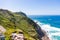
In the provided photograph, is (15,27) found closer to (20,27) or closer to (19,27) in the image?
(19,27)

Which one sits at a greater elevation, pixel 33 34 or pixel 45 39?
pixel 33 34

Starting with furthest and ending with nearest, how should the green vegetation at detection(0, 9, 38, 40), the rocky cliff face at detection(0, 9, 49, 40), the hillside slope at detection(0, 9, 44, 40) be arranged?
the hillside slope at detection(0, 9, 44, 40)
the rocky cliff face at detection(0, 9, 49, 40)
the green vegetation at detection(0, 9, 38, 40)

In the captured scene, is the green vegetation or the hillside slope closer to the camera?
the green vegetation

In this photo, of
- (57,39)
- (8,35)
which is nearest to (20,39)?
(8,35)

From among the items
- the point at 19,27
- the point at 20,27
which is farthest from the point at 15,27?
the point at 20,27

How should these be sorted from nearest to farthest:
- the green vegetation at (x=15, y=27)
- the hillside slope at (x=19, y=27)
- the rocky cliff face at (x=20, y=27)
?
1. the green vegetation at (x=15, y=27)
2. the rocky cliff face at (x=20, y=27)
3. the hillside slope at (x=19, y=27)

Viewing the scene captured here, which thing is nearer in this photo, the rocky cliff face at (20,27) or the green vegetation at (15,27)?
the green vegetation at (15,27)

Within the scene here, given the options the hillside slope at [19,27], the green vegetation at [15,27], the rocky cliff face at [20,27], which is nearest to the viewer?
the green vegetation at [15,27]

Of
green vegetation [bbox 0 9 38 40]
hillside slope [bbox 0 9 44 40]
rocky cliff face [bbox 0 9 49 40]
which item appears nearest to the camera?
green vegetation [bbox 0 9 38 40]

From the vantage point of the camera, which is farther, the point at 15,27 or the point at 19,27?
the point at 19,27

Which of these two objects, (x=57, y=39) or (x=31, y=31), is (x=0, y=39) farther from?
(x=57, y=39)

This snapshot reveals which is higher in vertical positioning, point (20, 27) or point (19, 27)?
point (19, 27)
